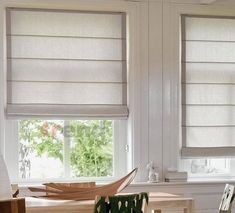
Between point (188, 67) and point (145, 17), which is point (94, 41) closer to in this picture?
point (145, 17)

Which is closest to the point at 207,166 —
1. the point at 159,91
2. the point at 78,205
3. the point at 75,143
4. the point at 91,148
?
the point at 159,91

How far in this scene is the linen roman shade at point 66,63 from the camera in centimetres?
426

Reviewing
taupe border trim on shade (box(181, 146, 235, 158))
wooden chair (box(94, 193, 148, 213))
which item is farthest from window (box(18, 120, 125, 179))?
wooden chair (box(94, 193, 148, 213))

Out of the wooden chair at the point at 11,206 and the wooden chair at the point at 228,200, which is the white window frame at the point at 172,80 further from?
the wooden chair at the point at 11,206

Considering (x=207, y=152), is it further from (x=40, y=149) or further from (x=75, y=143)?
(x=40, y=149)

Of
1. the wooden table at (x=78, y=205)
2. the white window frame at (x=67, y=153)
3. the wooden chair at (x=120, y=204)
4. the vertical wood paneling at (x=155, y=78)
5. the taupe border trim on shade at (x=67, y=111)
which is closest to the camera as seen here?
the wooden chair at (x=120, y=204)

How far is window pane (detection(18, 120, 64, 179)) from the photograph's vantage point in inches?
174

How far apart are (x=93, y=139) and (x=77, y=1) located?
1.31 m

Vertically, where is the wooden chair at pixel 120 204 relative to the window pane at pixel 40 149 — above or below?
below

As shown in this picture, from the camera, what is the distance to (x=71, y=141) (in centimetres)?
450

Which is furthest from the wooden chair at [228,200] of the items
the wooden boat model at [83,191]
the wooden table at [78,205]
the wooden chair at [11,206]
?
the wooden chair at [11,206]

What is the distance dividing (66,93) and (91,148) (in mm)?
600

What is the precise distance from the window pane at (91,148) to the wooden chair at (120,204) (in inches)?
70.8

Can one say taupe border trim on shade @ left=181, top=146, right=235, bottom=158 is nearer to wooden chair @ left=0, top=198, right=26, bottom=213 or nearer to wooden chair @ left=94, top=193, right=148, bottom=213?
wooden chair @ left=94, top=193, right=148, bottom=213
